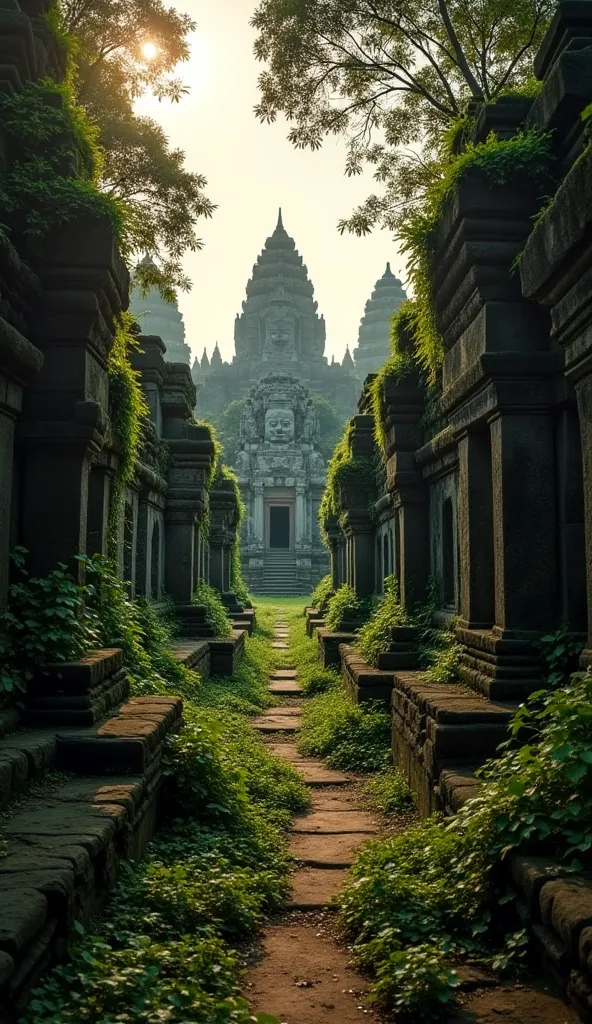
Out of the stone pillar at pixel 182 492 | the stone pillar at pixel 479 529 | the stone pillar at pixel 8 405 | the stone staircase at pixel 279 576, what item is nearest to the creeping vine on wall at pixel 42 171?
the stone pillar at pixel 8 405

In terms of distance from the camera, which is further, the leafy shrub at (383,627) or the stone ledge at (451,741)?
the leafy shrub at (383,627)

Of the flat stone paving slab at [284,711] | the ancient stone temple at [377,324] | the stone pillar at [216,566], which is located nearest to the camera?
the flat stone paving slab at [284,711]

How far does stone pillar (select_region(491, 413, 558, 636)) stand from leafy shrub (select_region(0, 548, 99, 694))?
2.67 m

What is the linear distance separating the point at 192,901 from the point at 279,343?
207ft

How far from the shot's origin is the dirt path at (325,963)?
2.85m

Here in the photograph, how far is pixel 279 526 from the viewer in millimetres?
43125

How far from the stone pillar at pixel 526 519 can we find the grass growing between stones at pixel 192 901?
2.00 meters

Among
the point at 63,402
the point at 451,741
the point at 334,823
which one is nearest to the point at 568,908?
the point at 451,741

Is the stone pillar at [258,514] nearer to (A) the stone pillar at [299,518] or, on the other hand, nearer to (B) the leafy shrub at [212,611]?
(A) the stone pillar at [299,518]

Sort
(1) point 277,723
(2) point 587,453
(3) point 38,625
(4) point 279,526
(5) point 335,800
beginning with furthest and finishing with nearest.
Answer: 1. (4) point 279,526
2. (1) point 277,723
3. (5) point 335,800
4. (3) point 38,625
5. (2) point 587,453

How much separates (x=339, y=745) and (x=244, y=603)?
1294 centimetres

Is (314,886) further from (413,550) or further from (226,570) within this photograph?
(226,570)

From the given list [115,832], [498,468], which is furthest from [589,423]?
[115,832]

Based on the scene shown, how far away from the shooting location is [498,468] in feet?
18.3
